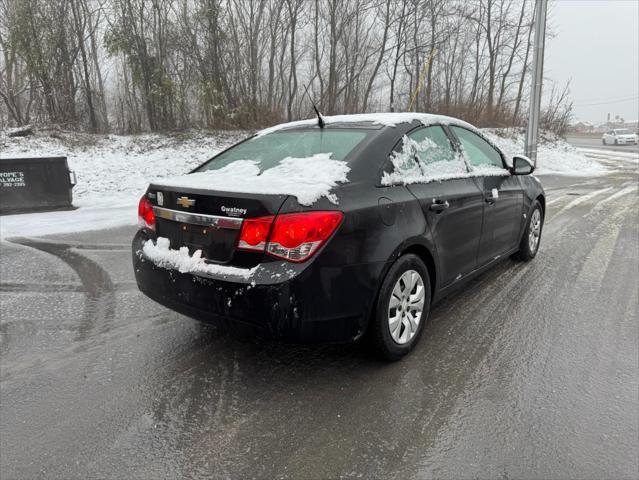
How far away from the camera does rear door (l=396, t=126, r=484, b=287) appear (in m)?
3.31

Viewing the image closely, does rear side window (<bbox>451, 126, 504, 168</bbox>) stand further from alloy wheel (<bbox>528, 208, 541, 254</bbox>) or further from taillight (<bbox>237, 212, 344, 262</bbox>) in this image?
taillight (<bbox>237, 212, 344, 262</bbox>)

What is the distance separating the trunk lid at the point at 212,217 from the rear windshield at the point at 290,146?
57 centimetres

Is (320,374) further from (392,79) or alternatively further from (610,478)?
(392,79)

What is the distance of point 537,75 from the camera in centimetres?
1489

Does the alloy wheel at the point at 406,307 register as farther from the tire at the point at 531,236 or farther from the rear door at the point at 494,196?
the tire at the point at 531,236

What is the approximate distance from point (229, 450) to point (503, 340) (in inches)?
83.6

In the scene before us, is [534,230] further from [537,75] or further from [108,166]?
[537,75]

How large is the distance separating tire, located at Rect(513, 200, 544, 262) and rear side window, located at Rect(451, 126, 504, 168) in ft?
3.05

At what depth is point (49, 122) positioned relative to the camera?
15.8 meters

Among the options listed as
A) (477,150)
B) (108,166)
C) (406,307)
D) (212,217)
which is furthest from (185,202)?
(108,166)

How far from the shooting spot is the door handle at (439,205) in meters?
3.28

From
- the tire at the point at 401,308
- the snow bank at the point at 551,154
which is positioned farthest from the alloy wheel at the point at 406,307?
the snow bank at the point at 551,154

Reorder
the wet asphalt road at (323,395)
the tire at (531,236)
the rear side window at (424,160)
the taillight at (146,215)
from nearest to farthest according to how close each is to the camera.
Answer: the wet asphalt road at (323,395) < the rear side window at (424,160) < the taillight at (146,215) < the tire at (531,236)

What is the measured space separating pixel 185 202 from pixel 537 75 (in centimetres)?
1504
